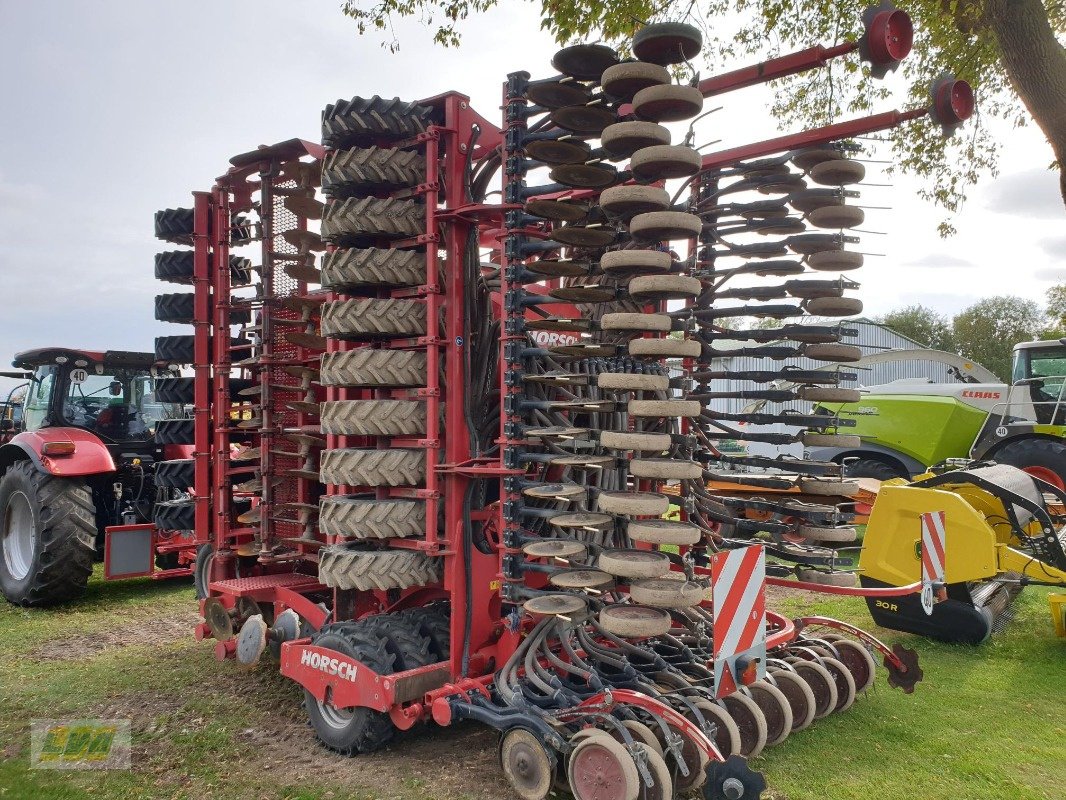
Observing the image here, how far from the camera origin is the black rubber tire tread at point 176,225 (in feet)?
19.2

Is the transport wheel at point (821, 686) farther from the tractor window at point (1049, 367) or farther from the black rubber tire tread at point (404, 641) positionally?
the tractor window at point (1049, 367)

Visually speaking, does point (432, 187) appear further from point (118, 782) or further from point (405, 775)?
point (118, 782)

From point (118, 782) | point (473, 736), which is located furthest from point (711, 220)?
point (118, 782)

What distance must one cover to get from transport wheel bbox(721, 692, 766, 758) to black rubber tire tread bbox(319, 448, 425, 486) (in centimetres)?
178

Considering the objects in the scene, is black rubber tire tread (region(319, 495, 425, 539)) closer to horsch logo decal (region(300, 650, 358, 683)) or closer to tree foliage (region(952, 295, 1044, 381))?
horsch logo decal (region(300, 650, 358, 683))

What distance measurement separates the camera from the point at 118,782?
380 centimetres

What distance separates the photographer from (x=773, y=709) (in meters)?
3.93

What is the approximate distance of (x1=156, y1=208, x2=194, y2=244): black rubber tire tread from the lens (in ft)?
19.2

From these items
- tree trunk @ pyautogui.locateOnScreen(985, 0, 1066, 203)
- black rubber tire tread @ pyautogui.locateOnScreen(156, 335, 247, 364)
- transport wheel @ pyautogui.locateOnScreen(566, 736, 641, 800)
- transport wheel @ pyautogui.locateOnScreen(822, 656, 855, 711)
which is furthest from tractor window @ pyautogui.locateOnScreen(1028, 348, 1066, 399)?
black rubber tire tread @ pyautogui.locateOnScreen(156, 335, 247, 364)

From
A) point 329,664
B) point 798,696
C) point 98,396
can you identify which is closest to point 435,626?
point 329,664

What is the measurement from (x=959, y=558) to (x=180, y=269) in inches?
217

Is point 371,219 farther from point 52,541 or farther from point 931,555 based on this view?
point 52,541

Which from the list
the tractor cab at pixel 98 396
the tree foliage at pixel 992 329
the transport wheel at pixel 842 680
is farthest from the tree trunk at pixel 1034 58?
the tree foliage at pixel 992 329

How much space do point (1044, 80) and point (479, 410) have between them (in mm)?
4954
